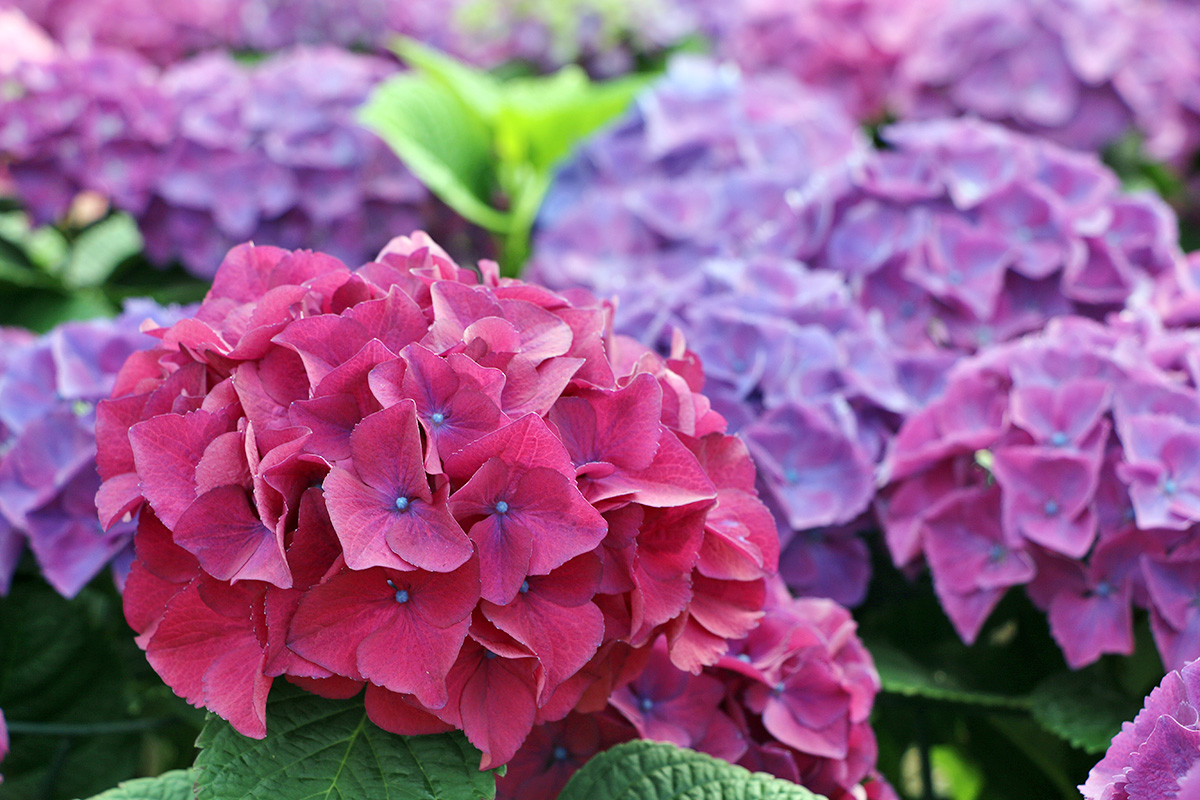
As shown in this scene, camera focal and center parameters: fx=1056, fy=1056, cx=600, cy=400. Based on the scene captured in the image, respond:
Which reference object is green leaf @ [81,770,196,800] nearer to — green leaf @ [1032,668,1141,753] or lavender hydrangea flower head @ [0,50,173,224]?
green leaf @ [1032,668,1141,753]

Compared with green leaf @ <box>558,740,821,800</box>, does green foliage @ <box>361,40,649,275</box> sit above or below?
below

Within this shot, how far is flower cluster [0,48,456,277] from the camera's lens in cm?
143

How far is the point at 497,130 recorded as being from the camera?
5.51 feet

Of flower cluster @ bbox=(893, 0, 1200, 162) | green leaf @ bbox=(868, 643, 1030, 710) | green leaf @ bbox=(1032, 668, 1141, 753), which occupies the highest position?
flower cluster @ bbox=(893, 0, 1200, 162)

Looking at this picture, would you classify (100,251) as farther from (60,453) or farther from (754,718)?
(754,718)

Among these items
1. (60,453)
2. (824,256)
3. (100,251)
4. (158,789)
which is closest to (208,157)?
(100,251)

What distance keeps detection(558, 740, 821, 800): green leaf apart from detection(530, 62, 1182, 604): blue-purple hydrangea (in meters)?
0.31

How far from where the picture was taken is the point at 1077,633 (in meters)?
0.86

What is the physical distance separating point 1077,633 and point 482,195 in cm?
117

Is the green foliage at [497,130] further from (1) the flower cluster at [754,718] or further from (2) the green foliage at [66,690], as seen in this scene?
(1) the flower cluster at [754,718]

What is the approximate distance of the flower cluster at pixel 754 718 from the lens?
0.72 meters

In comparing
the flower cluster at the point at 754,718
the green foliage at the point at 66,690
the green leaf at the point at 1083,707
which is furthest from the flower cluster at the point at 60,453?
the green leaf at the point at 1083,707

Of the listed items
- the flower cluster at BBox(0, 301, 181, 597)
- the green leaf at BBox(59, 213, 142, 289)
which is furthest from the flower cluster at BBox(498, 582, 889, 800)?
the green leaf at BBox(59, 213, 142, 289)

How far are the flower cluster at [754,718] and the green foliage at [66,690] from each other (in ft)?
1.44
